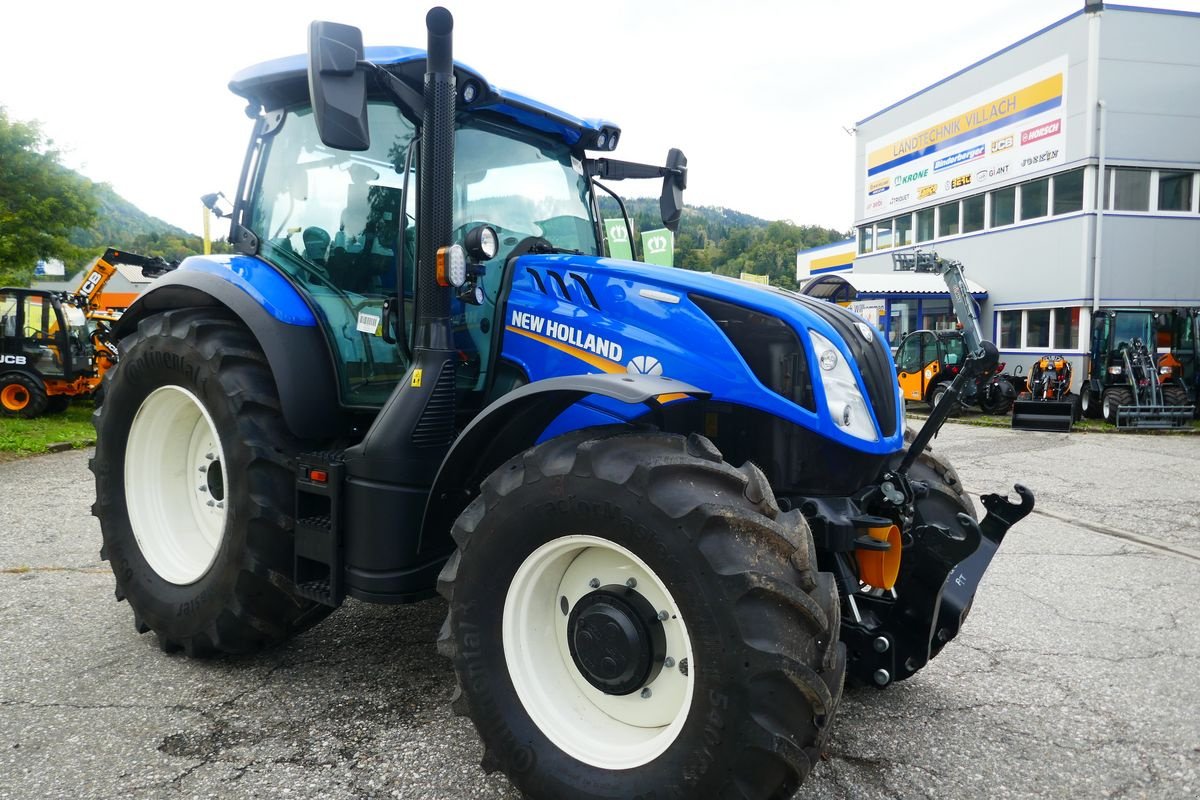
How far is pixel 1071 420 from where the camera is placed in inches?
555

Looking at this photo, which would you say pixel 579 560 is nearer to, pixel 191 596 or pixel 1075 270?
pixel 191 596

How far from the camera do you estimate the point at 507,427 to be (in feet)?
8.79

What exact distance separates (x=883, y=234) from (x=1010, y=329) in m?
7.38

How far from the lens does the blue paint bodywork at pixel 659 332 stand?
2645 mm

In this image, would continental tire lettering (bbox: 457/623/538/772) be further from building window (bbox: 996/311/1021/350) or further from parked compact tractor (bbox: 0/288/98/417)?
building window (bbox: 996/311/1021/350)

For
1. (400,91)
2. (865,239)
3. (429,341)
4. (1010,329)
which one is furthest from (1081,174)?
(429,341)

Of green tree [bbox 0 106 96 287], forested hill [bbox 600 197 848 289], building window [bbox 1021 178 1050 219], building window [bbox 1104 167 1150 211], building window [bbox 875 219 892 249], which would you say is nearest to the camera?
Result: green tree [bbox 0 106 96 287]

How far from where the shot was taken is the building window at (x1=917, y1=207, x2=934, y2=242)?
2458cm

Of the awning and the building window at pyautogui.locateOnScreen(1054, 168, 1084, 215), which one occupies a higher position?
the building window at pyautogui.locateOnScreen(1054, 168, 1084, 215)

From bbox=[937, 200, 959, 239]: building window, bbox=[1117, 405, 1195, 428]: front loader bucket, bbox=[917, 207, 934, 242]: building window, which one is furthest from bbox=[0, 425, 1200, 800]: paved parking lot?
bbox=[917, 207, 934, 242]: building window

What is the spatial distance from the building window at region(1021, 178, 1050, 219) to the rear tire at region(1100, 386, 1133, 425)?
6.74 metres

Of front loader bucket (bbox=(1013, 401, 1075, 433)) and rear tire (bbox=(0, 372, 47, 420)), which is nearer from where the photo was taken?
rear tire (bbox=(0, 372, 47, 420))

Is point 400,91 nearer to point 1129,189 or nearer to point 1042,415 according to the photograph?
point 1042,415

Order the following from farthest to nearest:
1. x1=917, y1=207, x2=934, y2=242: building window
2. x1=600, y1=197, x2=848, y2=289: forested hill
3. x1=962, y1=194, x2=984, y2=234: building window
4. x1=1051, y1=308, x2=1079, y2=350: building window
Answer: x1=600, y1=197, x2=848, y2=289: forested hill
x1=917, y1=207, x2=934, y2=242: building window
x1=962, y1=194, x2=984, y2=234: building window
x1=1051, y1=308, x2=1079, y2=350: building window
